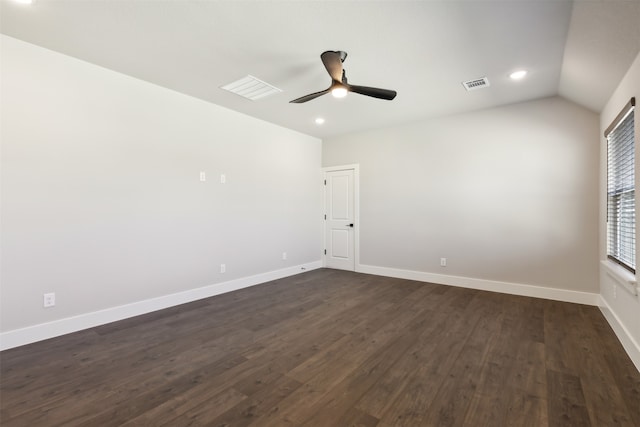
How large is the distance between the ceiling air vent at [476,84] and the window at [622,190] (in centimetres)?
129

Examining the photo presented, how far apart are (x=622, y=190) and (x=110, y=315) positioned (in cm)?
557

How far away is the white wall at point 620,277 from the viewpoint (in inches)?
92.4

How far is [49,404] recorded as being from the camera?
190 cm

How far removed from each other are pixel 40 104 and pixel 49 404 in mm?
2664

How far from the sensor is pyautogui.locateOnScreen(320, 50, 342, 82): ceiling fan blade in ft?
8.48

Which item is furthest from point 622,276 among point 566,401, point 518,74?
Result: point 518,74

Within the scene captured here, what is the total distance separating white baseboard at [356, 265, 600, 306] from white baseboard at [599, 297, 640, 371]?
0.25 metres

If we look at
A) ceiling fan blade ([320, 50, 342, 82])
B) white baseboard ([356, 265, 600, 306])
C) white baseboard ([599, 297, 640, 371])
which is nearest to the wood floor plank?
white baseboard ([599, 297, 640, 371])

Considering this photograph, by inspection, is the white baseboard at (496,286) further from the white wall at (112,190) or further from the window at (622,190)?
the white wall at (112,190)

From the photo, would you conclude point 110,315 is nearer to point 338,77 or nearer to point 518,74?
point 338,77

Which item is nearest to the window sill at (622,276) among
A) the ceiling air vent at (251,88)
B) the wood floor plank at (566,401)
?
the wood floor plank at (566,401)

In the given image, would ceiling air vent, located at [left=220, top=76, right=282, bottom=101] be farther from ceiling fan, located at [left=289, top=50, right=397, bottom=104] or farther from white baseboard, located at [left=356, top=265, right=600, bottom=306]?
white baseboard, located at [left=356, top=265, right=600, bottom=306]

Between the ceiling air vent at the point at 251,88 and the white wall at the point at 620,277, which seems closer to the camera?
the white wall at the point at 620,277

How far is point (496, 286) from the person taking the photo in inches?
173
